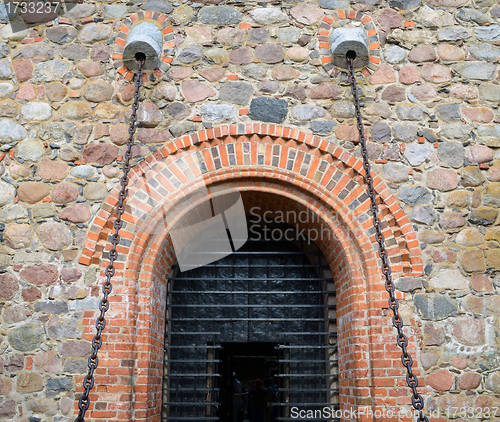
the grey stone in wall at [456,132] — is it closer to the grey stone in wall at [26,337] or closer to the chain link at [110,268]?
the chain link at [110,268]

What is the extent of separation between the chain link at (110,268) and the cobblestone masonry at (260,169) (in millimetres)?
231

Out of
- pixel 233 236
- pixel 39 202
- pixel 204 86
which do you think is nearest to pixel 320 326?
pixel 233 236

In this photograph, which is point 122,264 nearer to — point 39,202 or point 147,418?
point 39,202

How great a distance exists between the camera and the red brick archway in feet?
12.1

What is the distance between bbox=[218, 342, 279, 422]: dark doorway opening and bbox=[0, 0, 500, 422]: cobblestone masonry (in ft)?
5.35

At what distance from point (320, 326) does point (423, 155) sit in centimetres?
198

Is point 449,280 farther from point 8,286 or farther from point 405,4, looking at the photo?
point 8,286

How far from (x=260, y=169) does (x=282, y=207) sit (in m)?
0.50

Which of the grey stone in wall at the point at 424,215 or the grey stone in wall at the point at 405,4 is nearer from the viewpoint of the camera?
the grey stone in wall at the point at 424,215

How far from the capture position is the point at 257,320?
4637 mm

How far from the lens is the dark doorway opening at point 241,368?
6258 millimetres

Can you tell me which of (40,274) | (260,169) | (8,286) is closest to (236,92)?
(260,169)

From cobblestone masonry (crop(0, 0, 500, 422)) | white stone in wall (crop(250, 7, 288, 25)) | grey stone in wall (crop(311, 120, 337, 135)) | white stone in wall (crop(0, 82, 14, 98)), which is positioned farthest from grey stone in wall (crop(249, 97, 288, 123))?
white stone in wall (crop(0, 82, 14, 98))
